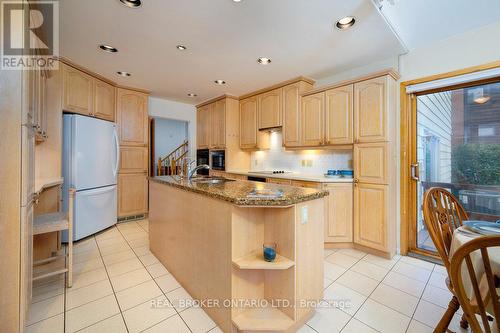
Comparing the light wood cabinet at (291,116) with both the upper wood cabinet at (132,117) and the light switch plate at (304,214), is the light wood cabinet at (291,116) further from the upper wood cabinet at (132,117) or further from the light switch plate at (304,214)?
the upper wood cabinet at (132,117)

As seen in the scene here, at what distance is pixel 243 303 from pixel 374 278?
1458 mm

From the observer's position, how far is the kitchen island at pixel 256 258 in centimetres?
136

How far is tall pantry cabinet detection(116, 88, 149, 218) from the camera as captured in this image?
12.4 feet

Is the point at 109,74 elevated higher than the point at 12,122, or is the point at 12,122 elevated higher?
the point at 109,74

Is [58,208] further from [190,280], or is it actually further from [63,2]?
[63,2]

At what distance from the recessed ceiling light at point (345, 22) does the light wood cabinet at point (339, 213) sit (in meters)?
1.75

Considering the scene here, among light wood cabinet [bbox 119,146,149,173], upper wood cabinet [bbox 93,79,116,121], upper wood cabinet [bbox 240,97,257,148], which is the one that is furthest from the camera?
upper wood cabinet [bbox 240,97,257,148]

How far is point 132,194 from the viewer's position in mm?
3891

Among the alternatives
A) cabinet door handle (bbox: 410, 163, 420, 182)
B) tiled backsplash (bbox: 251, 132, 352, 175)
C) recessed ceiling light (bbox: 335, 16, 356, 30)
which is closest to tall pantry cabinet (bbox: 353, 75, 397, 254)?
cabinet door handle (bbox: 410, 163, 420, 182)

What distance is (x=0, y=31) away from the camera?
1.13 meters

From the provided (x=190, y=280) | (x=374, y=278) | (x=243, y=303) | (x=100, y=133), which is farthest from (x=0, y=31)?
(x=374, y=278)

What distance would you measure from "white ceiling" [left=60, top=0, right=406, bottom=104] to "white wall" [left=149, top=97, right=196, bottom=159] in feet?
3.69

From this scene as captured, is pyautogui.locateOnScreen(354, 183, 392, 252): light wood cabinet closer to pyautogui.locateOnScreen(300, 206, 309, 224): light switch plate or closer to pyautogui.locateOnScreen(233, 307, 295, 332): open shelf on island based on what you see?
pyautogui.locateOnScreen(300, 206, 309, 224): light switch plate

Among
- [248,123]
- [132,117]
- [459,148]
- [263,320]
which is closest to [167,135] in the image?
[132,117]
